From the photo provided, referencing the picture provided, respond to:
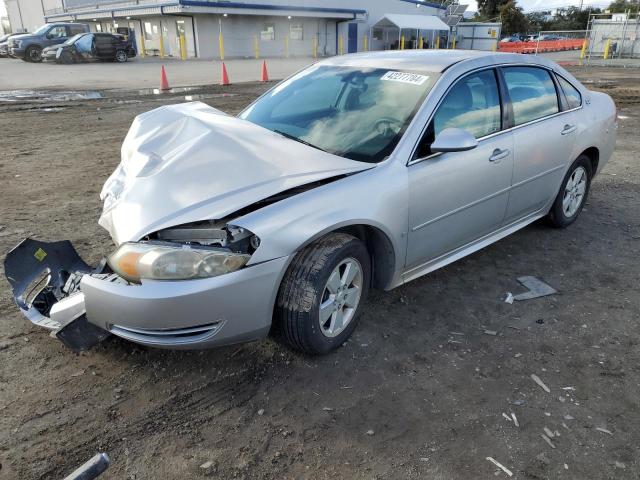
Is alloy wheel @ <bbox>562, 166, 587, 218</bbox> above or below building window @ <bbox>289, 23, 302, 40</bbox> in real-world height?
below

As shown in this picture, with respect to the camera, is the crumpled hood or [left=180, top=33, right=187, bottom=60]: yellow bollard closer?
the crumpled hood

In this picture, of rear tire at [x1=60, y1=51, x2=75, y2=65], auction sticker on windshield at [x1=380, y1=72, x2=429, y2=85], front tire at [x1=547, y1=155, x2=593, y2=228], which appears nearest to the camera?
auction sticker on windshield at [x1=380, y1=72, x2=429, y2=85]

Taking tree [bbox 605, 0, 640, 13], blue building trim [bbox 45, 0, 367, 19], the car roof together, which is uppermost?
tree [bbox 605, 0, 640, 13]

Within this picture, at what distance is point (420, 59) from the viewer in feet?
12.1

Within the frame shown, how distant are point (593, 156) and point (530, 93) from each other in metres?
1.30

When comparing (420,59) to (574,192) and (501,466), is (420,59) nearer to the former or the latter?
(574,192)

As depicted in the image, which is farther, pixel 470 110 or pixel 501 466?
pixel 470 110

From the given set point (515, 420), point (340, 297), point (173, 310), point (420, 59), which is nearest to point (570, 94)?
point (420, 59)

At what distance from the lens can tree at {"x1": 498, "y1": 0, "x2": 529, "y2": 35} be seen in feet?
208

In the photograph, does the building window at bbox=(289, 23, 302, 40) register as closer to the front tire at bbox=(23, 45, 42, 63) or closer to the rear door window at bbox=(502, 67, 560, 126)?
the front tire at bbox=(23, 45, 42, 63)

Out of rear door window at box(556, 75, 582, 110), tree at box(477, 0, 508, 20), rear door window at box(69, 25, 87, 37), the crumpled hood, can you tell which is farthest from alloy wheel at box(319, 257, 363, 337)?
tree at box(477, 0, 508, 20)

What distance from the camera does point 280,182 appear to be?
8.87 ft

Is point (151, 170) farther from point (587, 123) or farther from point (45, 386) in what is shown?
point (587, 123)

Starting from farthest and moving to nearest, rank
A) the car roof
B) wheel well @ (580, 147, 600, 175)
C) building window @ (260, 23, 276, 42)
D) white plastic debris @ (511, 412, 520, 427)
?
1. building window @ (260, 23, 276, 42)
2. wheel well @ (580, 147, 600, 175)
3. the car roof
4. white plastic debris @ (511, 412, 520, 427)
